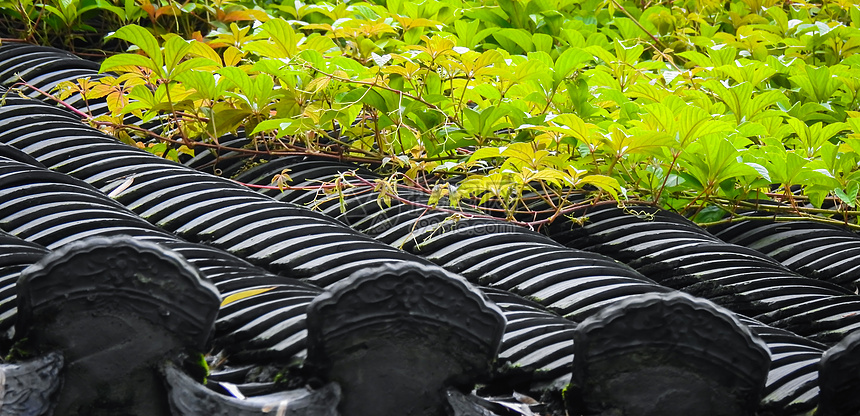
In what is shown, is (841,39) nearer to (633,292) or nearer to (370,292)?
(633,292)

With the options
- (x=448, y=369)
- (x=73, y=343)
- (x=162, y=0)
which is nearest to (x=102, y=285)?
(x=73, y=343)

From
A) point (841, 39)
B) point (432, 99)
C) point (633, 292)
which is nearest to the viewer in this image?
point (633, 292)

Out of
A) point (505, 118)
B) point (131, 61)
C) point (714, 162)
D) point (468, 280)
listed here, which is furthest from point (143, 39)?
point (714, 162)

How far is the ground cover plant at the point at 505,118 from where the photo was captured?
5.69 ft

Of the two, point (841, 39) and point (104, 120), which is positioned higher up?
point (841, 39)

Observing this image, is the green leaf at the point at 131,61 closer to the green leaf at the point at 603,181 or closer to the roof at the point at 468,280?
the roof at the point at 468,280

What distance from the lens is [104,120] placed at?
2.10 metres

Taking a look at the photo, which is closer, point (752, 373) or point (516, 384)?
point (752, 373)

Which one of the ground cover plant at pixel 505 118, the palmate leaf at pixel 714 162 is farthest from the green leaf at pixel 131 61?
the palmate leaf at pixel 714 162

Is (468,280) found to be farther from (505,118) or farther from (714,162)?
(505,118)

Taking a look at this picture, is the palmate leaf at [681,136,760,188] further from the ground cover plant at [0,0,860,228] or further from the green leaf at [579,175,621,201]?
the green leaf at [579,175,621,201]

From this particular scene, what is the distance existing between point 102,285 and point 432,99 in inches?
49.3

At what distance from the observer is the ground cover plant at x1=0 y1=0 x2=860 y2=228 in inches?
68.3

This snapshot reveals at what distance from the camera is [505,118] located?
2123 mm
